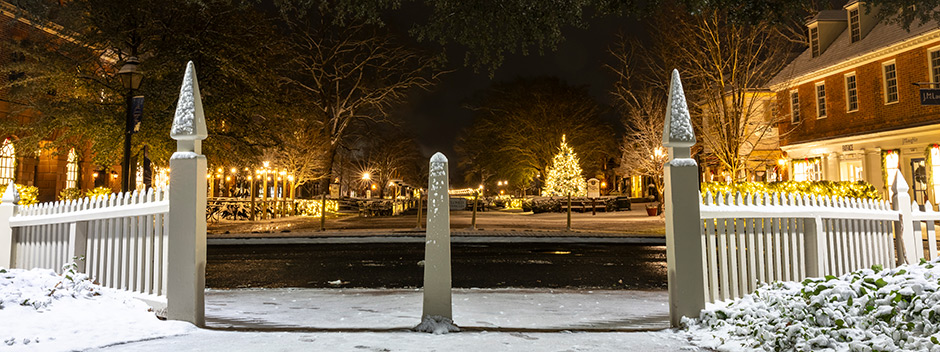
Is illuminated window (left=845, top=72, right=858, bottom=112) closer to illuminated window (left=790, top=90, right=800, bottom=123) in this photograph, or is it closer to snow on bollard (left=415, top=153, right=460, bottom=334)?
illuminated window (left=790, top=90, right=800, bottom=123)

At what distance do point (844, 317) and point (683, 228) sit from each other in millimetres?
1394

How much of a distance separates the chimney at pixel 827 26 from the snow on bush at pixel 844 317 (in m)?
28.2

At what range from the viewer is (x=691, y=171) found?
5102 millimetres

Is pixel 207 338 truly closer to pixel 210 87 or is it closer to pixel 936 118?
pixel 210 87

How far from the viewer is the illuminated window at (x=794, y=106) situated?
29344 mm

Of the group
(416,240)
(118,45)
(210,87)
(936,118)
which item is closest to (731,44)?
(936,118)

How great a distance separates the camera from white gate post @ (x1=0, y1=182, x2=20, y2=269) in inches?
264

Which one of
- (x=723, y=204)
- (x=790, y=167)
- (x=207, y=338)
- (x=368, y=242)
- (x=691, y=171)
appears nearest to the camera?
(x=207, y=338)

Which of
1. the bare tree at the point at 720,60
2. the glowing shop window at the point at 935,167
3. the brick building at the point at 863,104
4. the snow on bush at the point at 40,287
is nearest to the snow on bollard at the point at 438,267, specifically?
the snow on bush at the point at 40,287

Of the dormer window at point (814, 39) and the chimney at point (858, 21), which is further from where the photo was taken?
the dormer window at point (814, 39)

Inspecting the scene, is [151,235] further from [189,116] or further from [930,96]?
[930,96]

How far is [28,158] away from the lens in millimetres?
26969

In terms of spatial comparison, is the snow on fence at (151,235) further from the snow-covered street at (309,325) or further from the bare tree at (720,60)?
the bare tree at (720,60)

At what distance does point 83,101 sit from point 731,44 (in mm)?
21684
